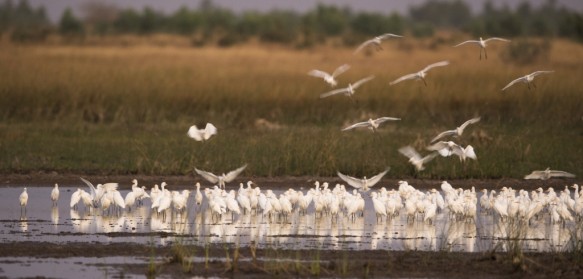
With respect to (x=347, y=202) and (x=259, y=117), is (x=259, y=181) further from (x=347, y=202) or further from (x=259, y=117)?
(x=259, y=117)

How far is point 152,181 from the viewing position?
71.1ft

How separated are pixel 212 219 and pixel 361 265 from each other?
180 inches

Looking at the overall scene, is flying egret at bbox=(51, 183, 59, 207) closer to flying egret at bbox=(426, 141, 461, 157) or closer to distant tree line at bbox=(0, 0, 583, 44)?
flying egret at bbox=(426, 141, 461, 157)

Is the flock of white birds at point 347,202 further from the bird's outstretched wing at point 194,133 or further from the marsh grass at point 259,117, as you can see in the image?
the marsh grass at point 259,117

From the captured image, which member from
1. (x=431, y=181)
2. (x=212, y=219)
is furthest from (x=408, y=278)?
(x=431, y=181)

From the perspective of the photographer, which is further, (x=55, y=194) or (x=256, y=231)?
(x=55, y=194)

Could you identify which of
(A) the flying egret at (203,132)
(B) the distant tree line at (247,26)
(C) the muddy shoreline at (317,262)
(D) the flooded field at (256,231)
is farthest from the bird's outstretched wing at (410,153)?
(B) the distant tree line at (247,26)

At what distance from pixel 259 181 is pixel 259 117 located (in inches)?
306

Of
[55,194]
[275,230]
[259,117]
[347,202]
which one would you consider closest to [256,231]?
[275,230]

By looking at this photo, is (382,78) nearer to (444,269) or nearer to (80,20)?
(444,269)

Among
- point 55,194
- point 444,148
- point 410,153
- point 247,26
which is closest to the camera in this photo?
point 55,194

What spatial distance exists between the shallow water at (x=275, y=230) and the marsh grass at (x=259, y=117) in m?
3.91

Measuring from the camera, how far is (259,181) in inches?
864

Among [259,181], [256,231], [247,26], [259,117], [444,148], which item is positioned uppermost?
[247,26]
